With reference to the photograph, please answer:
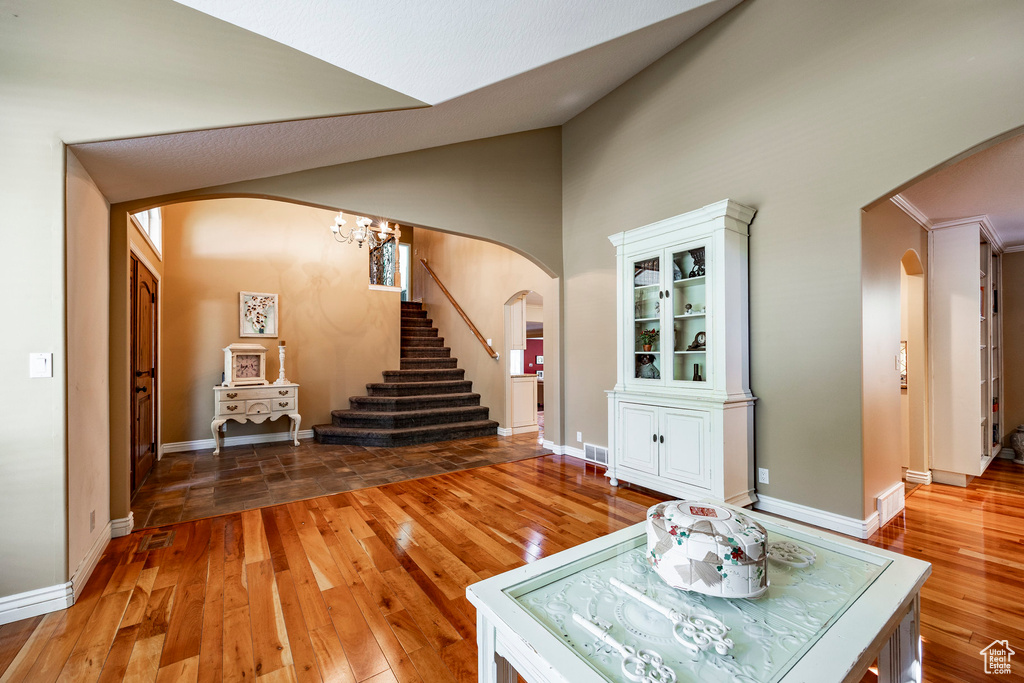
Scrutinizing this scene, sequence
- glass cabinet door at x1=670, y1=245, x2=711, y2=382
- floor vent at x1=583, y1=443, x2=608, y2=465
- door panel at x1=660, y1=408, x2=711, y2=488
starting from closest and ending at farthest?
door panel at x1=660, y1=408, x2=711, y2=488
glass cabinet door at x1=670, y1=245, x2=711, y2=382
floor vent at x1=583, y1=443, x2=608, y2=465

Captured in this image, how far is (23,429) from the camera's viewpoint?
1949mm

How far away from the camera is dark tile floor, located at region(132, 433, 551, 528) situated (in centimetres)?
339

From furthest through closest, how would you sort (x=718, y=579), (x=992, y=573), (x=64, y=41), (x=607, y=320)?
(x=607, y=320), (x=992, y=573), (x=64, y=41), (x=718, y=579)

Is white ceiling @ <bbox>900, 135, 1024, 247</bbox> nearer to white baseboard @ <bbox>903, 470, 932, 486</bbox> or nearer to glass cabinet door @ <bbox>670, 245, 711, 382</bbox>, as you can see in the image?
glass cabinet door @ <bbox>670, 245, 711, 382</bbox>

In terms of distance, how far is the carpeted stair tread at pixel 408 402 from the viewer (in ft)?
20.0

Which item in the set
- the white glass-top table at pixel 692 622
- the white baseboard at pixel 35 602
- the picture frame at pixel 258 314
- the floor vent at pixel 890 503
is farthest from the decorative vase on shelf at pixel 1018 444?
the picture frame at pixel 258 314

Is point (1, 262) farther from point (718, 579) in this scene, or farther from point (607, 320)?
point (607, 320)

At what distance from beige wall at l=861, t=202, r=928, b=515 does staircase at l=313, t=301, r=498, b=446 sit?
432 cm

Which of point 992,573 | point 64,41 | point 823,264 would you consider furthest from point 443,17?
point 992,573

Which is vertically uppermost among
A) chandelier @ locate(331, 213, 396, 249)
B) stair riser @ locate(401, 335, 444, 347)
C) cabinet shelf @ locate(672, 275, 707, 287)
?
chandelier @ locate(331, 213, 396, 249)

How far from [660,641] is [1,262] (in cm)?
294

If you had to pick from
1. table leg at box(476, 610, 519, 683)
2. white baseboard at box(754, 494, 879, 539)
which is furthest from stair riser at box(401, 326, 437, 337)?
table leg at box(476, 610, 519, 683)

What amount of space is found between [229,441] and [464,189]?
4.25m

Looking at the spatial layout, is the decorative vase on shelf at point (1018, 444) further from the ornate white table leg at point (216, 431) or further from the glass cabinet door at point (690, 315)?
the ornate white table leg at point (216, 431)
